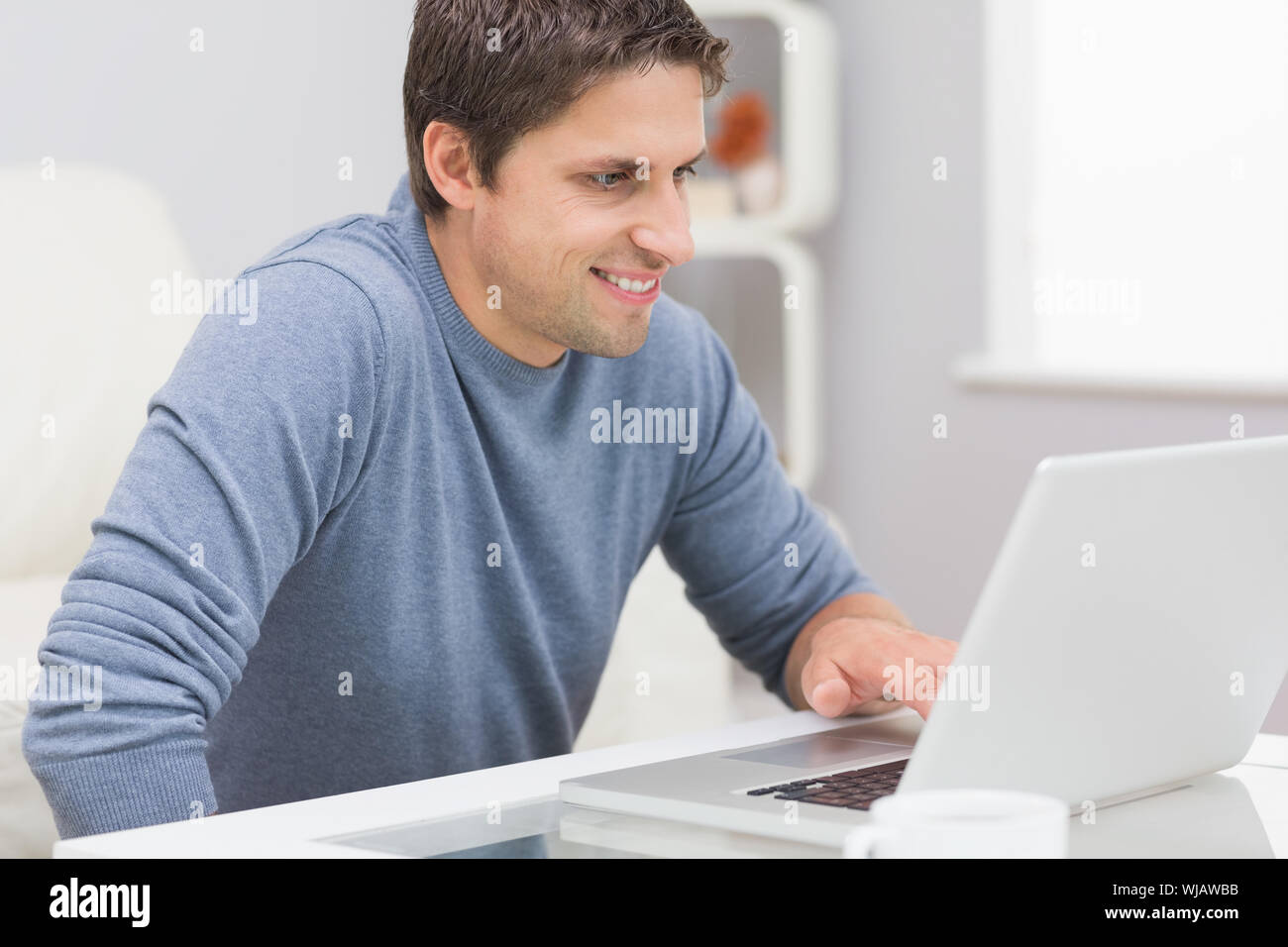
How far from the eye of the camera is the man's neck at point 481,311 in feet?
4.05

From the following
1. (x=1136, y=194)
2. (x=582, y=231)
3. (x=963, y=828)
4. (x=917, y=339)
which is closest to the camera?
(x=963, y=828)

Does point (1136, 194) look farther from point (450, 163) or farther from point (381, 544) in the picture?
point (381, 544)

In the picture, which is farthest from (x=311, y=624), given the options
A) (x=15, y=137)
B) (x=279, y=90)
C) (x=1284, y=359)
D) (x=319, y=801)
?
(x=1284, y=359)

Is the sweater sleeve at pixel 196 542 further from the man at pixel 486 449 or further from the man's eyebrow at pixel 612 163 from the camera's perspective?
the man's eyebrow at pixel 612 163

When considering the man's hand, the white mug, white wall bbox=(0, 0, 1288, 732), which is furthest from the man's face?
white wall bbox=(0, 0, 1288, 732)

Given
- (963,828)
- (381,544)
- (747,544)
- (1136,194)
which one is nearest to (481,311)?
(381,544)

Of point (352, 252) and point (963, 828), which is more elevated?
point (352, 252)

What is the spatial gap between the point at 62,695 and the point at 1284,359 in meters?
2.15

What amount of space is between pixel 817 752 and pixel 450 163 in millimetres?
585

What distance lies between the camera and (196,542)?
0.94 metres

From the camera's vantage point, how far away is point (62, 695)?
0.89m

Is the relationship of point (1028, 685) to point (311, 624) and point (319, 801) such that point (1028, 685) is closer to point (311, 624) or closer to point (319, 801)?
point (319, 801)

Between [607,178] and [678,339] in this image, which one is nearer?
[607,178]

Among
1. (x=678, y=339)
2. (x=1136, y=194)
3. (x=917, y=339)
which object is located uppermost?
(x=1136, y=194)
